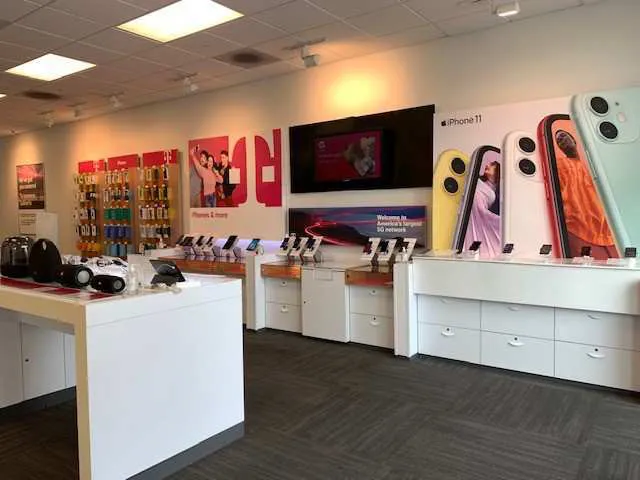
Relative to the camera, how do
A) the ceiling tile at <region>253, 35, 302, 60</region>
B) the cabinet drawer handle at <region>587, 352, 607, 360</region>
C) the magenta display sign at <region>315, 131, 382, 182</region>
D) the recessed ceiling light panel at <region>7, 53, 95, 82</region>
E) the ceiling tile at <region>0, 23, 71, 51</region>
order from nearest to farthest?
the cabinet drawer handle at <region>587, 352, 607, 360</region> → the ceiling tile at <region>0, 23, 71, 51</region> → the ceiling tile at <region>253, 35, 302, 60</region> → the magenta display sign at <region>315, 131, 382, 182</region> → the recessed ceiling light panel at <region>7, 53, 95, 82</region>

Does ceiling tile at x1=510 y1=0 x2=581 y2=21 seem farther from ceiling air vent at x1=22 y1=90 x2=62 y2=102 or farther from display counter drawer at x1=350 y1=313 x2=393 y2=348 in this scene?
ceiling air vent at x1=22 y1=90 x2=62 y2=102

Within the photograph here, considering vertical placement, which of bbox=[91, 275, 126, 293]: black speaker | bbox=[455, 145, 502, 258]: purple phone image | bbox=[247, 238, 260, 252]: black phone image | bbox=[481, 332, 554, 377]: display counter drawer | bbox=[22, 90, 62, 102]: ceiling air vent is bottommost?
bbox=[481, 332, 554, 377]: display counter drawer

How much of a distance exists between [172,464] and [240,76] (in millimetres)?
4774

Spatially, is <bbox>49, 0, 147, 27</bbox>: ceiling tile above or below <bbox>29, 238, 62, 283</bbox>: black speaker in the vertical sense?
above

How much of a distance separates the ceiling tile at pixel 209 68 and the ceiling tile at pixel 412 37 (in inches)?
72.1

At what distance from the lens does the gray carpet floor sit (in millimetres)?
2762

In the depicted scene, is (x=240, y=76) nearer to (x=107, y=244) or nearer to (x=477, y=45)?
(x=477, y=45)

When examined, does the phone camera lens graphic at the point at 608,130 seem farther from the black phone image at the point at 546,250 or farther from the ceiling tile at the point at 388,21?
the ceiling tile at the point at 388,21

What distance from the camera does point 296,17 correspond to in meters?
4.46

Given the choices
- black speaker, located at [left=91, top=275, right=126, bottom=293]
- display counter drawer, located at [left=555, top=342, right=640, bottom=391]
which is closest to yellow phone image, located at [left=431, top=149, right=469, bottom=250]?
display counter drawer, located at [left=555, top=342, right=640, bottom=391]

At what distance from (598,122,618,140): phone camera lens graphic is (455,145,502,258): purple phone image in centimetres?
84

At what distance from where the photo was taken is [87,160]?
8.80 m

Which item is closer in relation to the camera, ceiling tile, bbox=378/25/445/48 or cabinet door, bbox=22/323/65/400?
cabinet door, bbox=22/323/65/400

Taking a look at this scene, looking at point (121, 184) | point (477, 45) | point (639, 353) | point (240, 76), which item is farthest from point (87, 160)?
point (639, 353)
